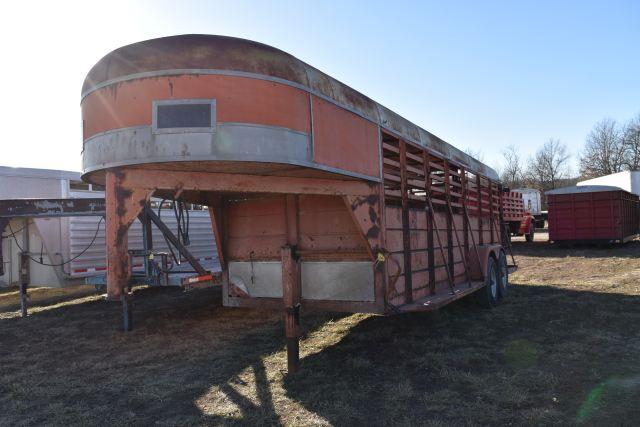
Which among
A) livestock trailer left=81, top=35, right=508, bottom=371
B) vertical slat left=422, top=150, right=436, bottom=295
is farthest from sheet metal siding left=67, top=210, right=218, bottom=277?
vertical slat left=422, top=150, right=436, bottom=295

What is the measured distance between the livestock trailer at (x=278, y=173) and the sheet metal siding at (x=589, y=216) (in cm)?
1294

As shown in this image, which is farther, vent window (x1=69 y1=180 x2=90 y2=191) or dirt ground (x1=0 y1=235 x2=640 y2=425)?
vent window (x1=69 y1=180 x2=90 y2=191)

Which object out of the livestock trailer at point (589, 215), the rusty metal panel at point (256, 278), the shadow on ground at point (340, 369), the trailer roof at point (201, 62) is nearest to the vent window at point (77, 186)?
the shadow on ground at point (340, 369)

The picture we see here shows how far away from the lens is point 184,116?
367 cm

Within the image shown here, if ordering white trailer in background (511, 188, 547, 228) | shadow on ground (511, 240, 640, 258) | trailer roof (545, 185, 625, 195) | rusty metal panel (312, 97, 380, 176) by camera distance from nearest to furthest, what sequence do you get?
1. rusty metal panel (312, 97, 380, 176)
2. shadow on ground (511, 240, 640, 258)
3. trailer roof (545, 185, 625, 195)
4. white trailer in background (511, 188, 547, 228)

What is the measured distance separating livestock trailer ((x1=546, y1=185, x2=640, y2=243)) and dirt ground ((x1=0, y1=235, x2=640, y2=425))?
10.2 meters

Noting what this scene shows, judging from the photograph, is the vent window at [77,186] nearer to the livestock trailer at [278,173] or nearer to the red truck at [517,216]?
the livestock trailer at [278,173]

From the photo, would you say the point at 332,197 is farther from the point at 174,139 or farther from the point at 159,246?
the point at 159,246

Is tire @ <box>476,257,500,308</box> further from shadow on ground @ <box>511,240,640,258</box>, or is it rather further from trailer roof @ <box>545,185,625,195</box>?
trailer roof @ <box>545,185,625,195</box>

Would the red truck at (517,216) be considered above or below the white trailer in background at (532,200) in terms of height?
below

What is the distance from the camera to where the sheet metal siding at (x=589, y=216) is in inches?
679

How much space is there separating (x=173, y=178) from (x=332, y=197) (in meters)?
1.77

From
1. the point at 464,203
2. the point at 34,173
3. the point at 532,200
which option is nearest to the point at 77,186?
the point at 34,173

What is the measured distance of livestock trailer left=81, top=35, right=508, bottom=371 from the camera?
369 centimetres
